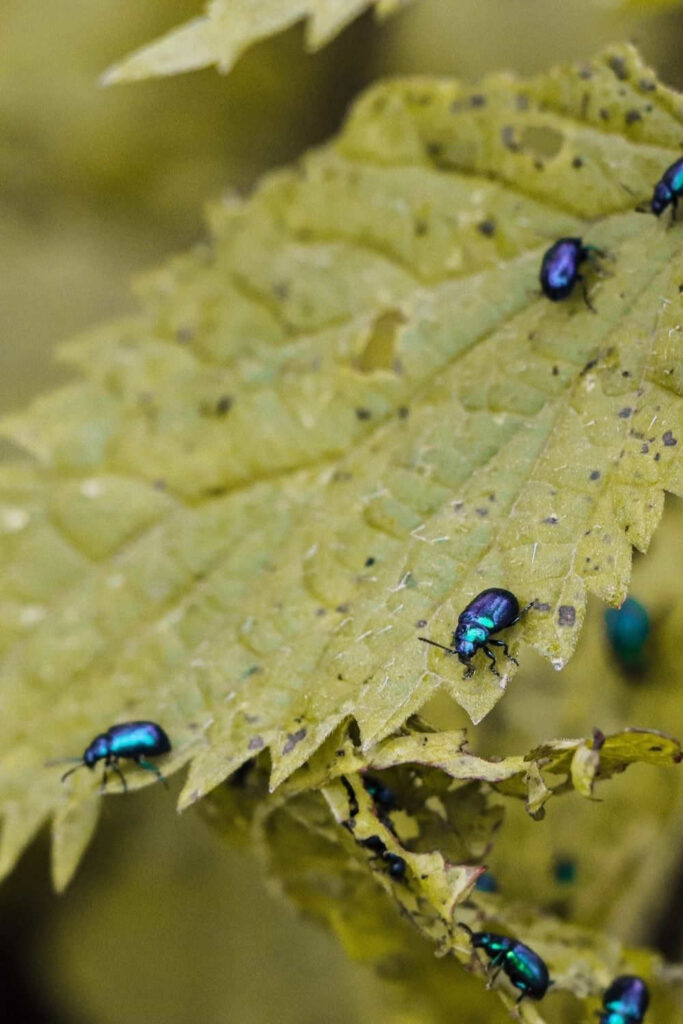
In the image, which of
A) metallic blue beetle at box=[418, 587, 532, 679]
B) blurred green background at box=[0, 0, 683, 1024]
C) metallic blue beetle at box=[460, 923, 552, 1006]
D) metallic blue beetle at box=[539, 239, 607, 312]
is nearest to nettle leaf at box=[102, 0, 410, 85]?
metallic blue beetle at box=[539, 239, 607, 312]

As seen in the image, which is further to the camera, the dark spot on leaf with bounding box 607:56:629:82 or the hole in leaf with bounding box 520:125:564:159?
the hole in leaf with bounding box 520:125:564:159

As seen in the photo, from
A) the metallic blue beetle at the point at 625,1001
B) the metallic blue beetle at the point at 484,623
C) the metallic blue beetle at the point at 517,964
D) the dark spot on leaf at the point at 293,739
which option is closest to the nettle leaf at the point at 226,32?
the metallic blue beetle at the point at 484,623

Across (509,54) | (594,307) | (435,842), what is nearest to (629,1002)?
(435,842)

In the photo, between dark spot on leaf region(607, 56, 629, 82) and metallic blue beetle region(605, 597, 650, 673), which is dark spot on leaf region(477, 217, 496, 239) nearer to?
dark spot on leaf region(607, 56, 629, 82)

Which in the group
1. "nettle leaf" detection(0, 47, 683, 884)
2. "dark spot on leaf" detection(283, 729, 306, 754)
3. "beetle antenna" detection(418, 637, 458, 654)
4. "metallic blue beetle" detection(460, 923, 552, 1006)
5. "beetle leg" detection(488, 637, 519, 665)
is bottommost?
"metallic blue beetle" detection(460, 923, 552, 1006)

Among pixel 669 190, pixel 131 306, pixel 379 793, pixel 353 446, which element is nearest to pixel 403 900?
pixel 379 793

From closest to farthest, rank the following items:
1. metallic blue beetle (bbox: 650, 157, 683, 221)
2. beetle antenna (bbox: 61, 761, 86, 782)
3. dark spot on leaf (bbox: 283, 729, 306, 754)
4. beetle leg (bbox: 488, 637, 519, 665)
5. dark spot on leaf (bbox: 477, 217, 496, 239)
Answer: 1. beetle leg (bbox: 488, 637, 519, 665)
2. dark spot on leaf (bbox: 283, 729, 306, 754)
3. metallic blue beetle (bbox: 650, 157, 683, 221)
4. beetle antenna (bbox: 61, 761, 86, 782)
5. dark spot on leaf (bbox: 477, 217, 496, 239)
